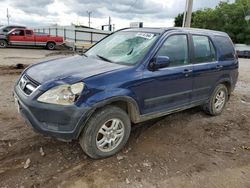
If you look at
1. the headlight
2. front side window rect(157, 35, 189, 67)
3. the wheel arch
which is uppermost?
front side window rect(157, 35, 189, 67)

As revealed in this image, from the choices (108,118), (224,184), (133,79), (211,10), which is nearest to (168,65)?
(133,79)

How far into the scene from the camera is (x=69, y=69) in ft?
12.8

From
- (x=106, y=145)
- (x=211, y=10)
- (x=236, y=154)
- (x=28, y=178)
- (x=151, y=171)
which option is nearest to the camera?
(x=28, y=178)

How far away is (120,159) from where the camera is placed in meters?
3.91

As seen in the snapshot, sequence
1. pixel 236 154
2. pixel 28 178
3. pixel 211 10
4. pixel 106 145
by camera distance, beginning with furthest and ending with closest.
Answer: pixel 211 10 < pixel 236 154 < pixel 106 145 < pixel 28 178

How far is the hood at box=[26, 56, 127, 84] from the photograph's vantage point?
362 centimetres

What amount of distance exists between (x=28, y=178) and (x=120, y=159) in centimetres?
123

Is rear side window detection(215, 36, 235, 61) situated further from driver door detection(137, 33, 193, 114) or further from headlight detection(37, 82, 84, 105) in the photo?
headlight detection(37, 82, 84, 105)

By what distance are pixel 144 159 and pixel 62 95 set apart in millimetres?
1466

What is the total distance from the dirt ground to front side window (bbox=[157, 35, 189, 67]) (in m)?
1.26

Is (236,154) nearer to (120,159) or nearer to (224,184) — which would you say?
(224,184)

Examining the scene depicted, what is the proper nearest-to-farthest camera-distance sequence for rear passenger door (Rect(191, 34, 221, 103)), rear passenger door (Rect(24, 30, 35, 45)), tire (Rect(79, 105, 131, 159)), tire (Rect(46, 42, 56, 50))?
tire (Rect(79, 105, 131, 159)), rear passenger door (Rect(191, 34, 221, 103)), rear passenger door (Rect(24, 30, 35, 45)), tire (Rect(46, 42, 56, 50))

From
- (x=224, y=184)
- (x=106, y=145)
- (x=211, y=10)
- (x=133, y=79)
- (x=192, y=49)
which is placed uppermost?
(x=211, y=10)

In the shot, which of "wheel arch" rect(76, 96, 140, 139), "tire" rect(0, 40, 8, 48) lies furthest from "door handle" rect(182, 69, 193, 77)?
"tire" rect(0, 40, 8, 48)
